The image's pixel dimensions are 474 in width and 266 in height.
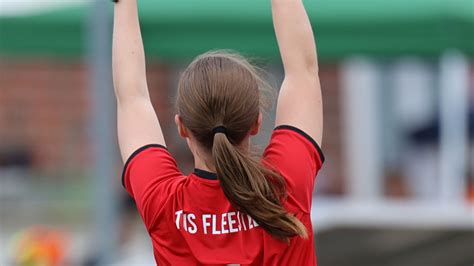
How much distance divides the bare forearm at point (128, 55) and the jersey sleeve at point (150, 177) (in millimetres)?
155

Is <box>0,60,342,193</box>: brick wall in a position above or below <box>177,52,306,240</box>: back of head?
below

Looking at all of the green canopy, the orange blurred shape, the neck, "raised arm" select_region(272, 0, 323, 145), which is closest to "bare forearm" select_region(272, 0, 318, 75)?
"raised arm" select_region(272, 0, 323, 145)

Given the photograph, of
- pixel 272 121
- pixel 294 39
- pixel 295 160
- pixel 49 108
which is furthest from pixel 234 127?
pixel 49 108

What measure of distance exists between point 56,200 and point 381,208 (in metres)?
6.36

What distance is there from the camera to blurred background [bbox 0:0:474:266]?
5.73m

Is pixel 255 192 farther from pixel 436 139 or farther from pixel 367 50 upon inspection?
pixel 436 139

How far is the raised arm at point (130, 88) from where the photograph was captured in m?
2.40

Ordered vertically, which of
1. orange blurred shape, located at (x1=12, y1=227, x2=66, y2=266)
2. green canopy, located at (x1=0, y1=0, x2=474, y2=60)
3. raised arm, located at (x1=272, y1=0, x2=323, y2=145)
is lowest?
orange blurred shape, located at (x1=12, y1=227, x2=66, y2=266)

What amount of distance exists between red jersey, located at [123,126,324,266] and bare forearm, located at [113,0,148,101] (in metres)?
0.21

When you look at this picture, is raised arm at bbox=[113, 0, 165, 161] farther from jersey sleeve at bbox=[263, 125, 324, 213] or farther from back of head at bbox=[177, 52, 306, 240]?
jersey sleeve at bbox=[263, 125, 324, 213]

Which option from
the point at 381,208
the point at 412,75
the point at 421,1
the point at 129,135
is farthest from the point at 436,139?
the point at 129,135

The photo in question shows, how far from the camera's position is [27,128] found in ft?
41.0

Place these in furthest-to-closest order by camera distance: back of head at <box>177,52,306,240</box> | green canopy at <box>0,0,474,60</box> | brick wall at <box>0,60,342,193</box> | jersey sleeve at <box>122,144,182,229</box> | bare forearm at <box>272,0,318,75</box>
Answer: brick wall at <box>0,60,342,193</box> < green canopy at <box>0,0,474,60</box> < bare forearm at <box>272,0,318,75</box> < jersey sleeve at <box>122,144,182,229</box> < back of head at <box>177,52,306,240</box>

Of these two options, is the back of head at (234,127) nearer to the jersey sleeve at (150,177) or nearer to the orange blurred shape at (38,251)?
the jersey sleeve at (150,177)
